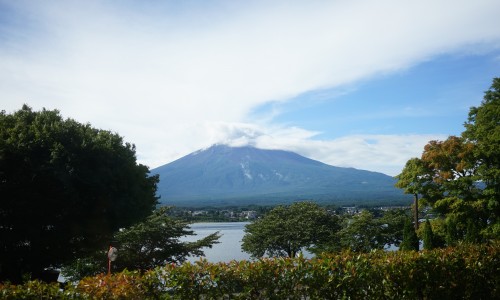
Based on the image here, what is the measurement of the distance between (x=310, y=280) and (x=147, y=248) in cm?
1996

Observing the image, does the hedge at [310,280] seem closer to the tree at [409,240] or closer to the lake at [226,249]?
the lake at [226,249]

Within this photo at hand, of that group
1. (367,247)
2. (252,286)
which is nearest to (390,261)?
(252,286)

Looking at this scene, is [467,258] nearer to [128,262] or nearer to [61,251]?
[61,251]

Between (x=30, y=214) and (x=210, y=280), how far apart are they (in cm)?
1361

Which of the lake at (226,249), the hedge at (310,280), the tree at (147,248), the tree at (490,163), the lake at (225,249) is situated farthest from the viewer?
the lake at (225,249)

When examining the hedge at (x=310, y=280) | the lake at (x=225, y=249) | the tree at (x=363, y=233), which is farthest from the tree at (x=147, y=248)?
the hedge at (x=310, y=280)

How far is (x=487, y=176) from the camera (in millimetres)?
21766

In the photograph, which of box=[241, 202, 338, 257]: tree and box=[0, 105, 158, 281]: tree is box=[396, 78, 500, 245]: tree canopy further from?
box=[0, 105, 158, 281]: tree

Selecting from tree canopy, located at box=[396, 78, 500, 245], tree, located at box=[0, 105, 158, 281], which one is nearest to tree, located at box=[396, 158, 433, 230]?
tree canopy, located at box=[396, 78, 500, 245]

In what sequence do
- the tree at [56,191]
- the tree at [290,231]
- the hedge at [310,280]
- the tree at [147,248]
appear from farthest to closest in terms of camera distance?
the tree at [290,231]
the tree at [147,248]
the tree at [56,191]
the hedge at [310,280]

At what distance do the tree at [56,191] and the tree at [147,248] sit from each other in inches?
153

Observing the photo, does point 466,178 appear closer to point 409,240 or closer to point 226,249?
point 409,240

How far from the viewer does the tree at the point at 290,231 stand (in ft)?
121

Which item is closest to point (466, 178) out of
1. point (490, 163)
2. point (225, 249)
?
point (490, 163)
